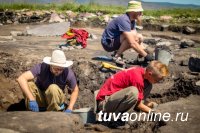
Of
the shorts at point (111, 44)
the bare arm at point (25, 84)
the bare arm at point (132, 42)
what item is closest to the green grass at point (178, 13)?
the shorts at point (111, 44)

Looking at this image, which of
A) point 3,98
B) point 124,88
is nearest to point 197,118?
point 124,88

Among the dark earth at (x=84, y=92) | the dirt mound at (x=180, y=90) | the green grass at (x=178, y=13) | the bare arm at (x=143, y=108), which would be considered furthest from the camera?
the green grass at (x=178, y=13)

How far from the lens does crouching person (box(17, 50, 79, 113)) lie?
389 cm

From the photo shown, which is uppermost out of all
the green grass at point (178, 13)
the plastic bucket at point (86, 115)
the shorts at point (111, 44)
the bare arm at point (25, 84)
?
the green grass at point (178, 13)

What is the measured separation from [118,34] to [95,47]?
207 cm

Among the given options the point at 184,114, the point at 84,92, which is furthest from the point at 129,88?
the point at 84,92

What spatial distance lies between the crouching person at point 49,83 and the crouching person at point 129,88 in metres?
0.51

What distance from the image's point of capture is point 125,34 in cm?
567

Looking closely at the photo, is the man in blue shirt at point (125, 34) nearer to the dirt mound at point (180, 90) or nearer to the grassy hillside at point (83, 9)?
the dirt mound at point (180, 90)

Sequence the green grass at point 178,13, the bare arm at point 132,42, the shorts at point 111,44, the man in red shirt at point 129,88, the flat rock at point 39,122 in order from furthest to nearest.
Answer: the green grass at point 178,13, the shorts at point 111,44, the bare arm at point 132,42, the man in red shirt at point 129,88, the flat rock at point 39,122

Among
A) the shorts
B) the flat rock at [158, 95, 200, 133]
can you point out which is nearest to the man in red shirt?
the flat rock at [158, 95, 200, 133]

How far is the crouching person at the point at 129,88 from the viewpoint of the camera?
11.7 feet

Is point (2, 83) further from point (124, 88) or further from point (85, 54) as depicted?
point (124, 88)

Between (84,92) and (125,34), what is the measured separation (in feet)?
4.15
